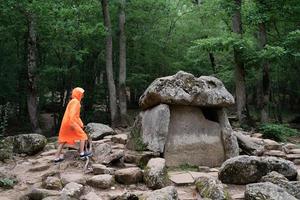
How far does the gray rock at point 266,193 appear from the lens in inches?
219

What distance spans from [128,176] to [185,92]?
2394mm

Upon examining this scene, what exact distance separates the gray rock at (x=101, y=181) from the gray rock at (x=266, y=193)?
89.6 inches

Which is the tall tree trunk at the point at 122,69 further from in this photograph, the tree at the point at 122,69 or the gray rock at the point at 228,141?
the gray rock at the point at 228,141

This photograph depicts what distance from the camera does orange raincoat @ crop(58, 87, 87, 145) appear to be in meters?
8.06

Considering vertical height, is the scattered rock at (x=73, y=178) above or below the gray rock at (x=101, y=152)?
below

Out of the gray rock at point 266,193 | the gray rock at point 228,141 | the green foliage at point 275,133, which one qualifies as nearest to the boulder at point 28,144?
the gray rock at point 228,141

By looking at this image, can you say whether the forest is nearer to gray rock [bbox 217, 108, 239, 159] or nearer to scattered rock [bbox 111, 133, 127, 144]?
gray rock [bbox 217, 108, 239, 159]

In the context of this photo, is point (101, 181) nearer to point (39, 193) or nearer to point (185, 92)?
point (39, 193)

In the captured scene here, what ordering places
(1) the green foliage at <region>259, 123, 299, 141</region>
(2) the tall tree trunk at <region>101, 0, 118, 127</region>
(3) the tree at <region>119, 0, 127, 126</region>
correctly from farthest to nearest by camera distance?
1. (3) the tree at <region>119, 0, 127, 126</region>
2. (2) the tall tree trunk at <region>101, 0, 118, 127</region>
3. (1) the green foliage at <region>259, 123, 299, 141</region>

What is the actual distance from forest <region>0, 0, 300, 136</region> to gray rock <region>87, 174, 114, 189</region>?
25.8 ft

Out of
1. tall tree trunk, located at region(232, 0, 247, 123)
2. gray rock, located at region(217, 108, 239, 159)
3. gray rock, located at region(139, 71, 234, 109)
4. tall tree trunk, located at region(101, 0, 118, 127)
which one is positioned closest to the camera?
gray rock, located at region(139, 71, 234, 109)

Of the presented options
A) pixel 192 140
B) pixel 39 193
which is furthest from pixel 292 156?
pixel 39 193

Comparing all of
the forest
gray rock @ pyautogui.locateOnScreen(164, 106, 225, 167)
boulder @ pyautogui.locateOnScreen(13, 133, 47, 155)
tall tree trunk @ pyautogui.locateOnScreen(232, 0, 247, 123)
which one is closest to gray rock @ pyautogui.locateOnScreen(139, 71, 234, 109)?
gray rock @ pyautogui.locateOnScreen(164, 106, 225, 167)

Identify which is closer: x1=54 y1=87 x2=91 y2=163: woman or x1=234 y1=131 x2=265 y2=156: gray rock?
x1=54 y1=87 x2=91 y2=163: woman
